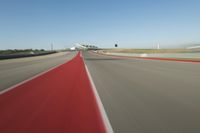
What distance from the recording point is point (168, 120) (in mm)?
5441

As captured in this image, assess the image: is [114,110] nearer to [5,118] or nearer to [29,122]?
[29,122]

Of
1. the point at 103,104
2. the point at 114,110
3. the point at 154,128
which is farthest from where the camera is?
the point at 103,104

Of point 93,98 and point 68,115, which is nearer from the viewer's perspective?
point 68,115

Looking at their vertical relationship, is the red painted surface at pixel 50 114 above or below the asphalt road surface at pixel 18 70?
A: above

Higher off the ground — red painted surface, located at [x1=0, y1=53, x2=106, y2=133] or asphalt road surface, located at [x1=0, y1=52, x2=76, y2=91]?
red painted surface, located at [x1=0, y1=53, x2=106, y2=133]

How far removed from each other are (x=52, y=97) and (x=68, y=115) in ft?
8.43

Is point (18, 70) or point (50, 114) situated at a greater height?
point (50, 114)

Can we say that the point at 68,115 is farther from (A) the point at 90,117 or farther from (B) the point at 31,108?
(B) the point at 31,108

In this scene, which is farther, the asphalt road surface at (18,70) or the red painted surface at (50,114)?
the asphalt road surface at (18,70)

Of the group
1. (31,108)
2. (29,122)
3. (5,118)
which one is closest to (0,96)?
(31,108)

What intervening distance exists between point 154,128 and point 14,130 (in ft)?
9.22

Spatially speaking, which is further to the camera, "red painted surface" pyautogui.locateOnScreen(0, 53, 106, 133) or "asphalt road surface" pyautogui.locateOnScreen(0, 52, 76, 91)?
"asphalt road surface" pyautogui.locateOnScreen(0, 52, 76, 91)

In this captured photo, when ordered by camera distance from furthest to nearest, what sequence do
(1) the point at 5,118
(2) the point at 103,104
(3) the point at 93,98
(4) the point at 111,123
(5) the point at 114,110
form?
(3) the point at 93,98 → (2) the point at 103,104 → (5) the point at 114,110 → (1) the point at 5,118 → (4) the point at 111,123

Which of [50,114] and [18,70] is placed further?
[18,70]
